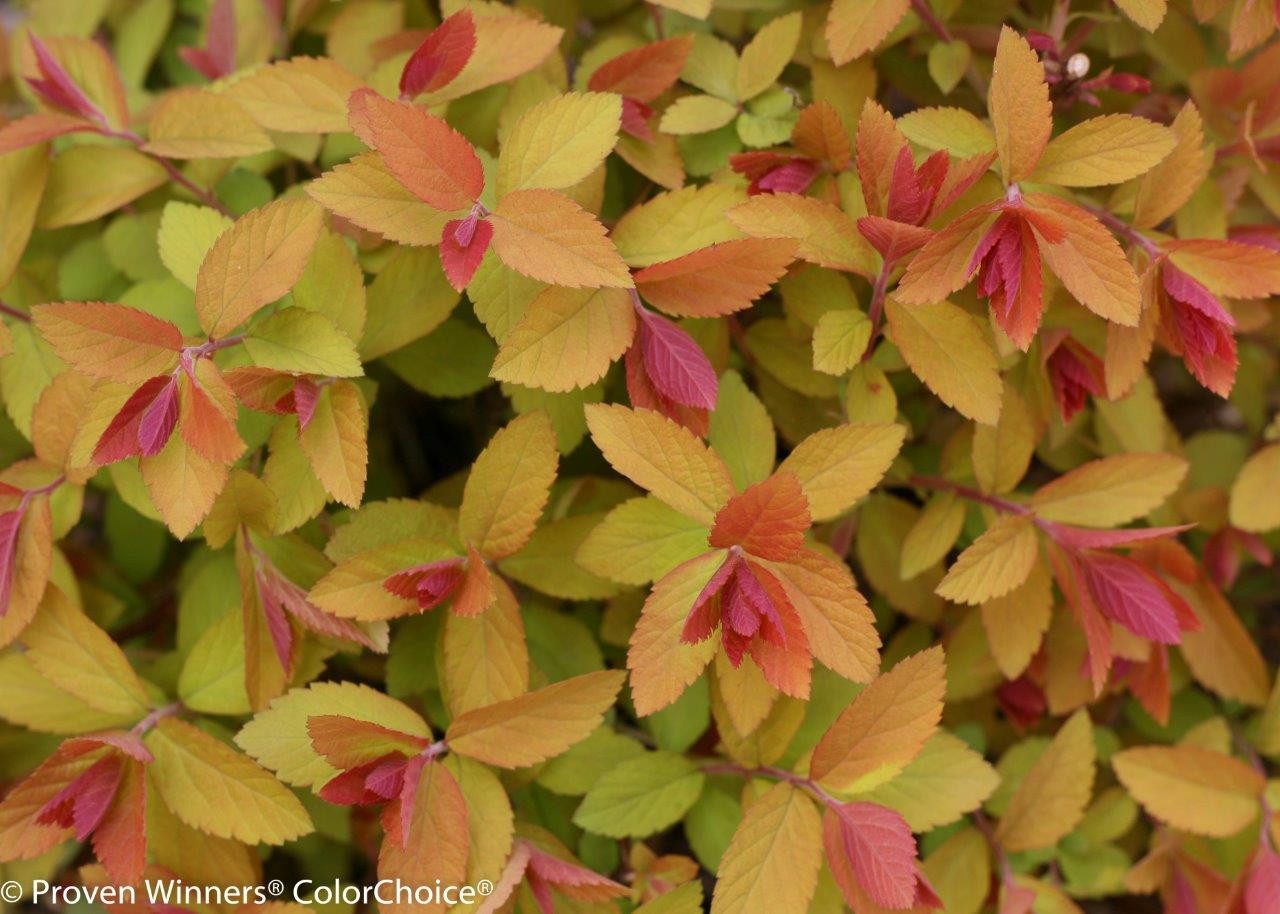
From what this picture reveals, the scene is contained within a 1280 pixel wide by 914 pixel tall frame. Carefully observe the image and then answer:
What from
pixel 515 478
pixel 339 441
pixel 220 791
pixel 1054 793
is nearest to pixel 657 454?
pixel 515 478

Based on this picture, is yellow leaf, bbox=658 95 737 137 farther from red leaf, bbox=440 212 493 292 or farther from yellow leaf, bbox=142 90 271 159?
yellow leaf, bbox=142 90 271 159

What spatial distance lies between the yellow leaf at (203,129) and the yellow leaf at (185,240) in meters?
0.09

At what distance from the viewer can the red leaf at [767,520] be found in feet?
2.28

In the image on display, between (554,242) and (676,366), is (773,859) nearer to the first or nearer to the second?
(676,366)

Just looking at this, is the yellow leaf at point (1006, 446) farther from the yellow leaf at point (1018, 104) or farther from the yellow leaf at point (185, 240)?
the yellow leaf at point (185, 240)

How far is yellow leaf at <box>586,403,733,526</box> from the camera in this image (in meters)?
0.75

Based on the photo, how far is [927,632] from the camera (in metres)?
1.11

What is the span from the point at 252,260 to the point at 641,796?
0.54 m

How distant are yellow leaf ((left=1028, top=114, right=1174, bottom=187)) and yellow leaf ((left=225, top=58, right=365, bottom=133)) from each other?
1.85ft

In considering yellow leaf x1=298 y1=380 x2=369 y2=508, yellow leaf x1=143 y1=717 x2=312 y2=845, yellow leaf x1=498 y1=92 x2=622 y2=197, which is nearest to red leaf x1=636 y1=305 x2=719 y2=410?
yellow leaf x1=498 y1=92 x2=622 y2=197

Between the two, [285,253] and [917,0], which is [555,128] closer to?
[285,253]

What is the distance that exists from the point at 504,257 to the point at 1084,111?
0.64 meters

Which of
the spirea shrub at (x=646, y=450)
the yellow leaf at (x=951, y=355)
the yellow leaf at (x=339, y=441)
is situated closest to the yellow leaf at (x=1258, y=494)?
the spirea shrub at (x=646, y=450)

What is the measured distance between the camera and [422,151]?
714mm
